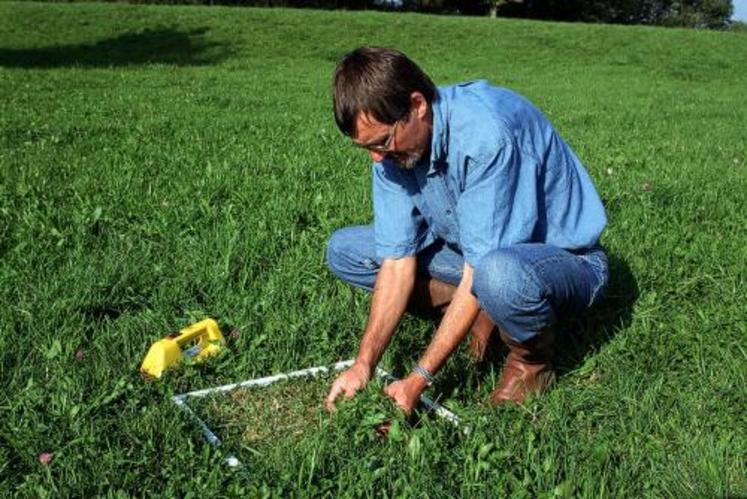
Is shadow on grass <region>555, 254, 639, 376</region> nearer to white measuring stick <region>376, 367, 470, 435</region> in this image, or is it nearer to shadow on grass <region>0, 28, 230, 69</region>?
white measuring stick <region>376, 367, 470, 435</region>

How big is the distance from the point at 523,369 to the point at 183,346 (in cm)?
138

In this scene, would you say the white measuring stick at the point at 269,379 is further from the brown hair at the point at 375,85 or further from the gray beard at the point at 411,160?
the brown hair at the point at 375,85

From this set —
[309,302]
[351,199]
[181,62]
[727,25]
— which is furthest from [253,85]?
[727,25]

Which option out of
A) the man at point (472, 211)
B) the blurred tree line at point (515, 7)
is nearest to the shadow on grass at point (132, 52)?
the blurred tree line at point (515, 7)

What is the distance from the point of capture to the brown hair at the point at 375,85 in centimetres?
272

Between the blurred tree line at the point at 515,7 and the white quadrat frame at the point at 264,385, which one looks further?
the blurred tree line at the point at 515,7

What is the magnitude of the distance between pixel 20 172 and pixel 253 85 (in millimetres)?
9368

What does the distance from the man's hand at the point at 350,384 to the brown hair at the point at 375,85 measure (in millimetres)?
853

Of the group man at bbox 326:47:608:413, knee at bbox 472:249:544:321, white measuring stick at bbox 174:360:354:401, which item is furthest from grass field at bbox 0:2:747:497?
knee at bbox 472:249:544:321

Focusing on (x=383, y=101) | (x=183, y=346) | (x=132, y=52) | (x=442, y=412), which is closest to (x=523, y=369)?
(x=442, y=412)

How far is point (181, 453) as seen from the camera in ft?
9.02

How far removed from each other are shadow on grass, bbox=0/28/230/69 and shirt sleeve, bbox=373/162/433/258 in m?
16.8

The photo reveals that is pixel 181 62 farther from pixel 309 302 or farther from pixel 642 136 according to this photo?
pixel 309 302

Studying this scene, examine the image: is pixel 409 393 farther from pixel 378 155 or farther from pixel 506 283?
pixel 378 155
